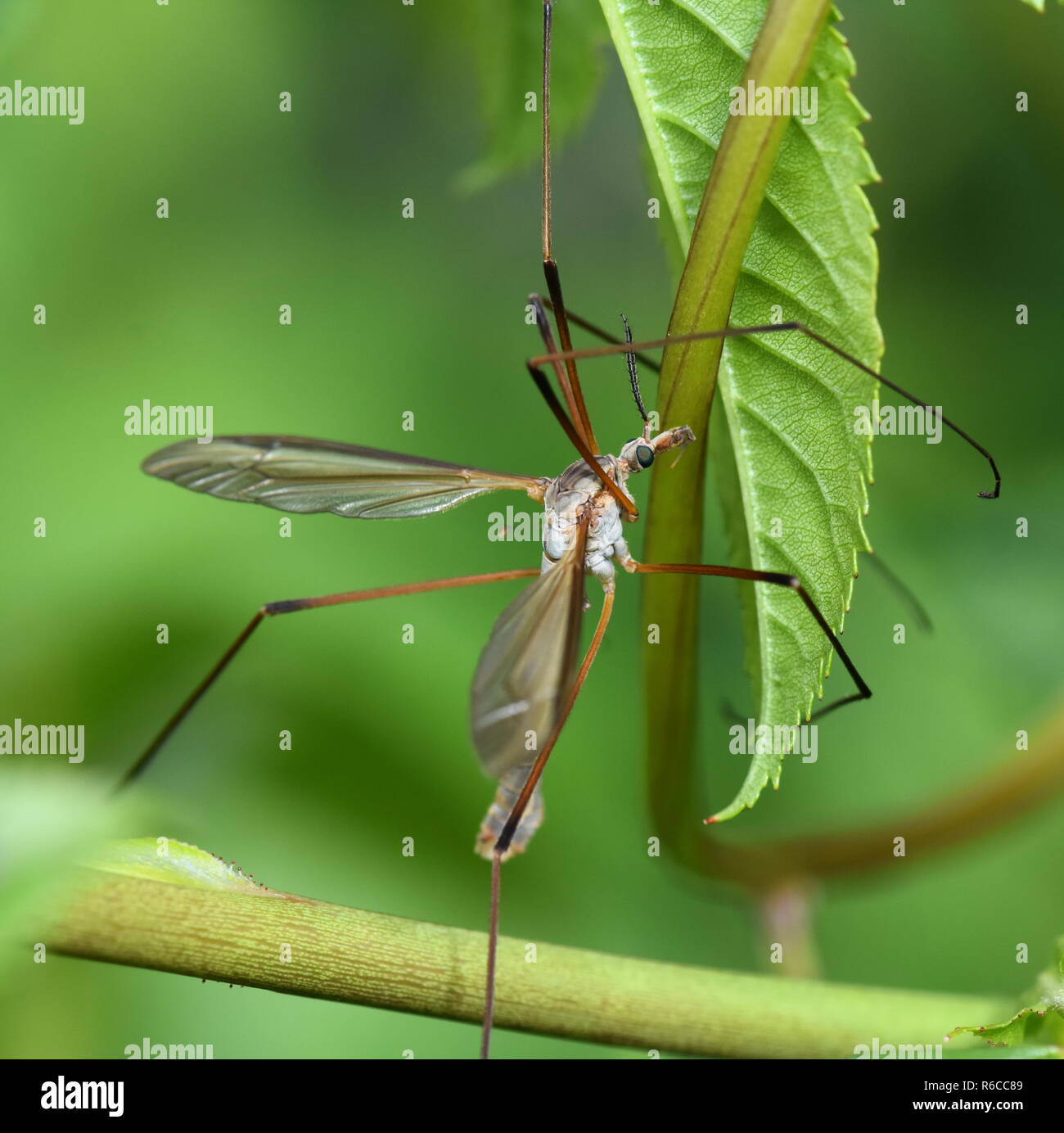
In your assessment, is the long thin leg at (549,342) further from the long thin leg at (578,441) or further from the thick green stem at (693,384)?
the thick green stem at (693,384)

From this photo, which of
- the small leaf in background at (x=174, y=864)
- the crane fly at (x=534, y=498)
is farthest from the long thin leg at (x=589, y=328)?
the small leaf in background at (x=174, y=864)

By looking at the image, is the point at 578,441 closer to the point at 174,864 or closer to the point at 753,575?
the point at 753,575

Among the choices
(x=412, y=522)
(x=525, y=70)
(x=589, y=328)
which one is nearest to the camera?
(x=589, y=328)

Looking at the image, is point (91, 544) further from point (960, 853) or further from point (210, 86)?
point (960, 853)

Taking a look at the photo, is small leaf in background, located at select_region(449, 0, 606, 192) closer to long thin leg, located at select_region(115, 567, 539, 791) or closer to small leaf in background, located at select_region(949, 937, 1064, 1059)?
long thin leg, located at select_region(115, 567, 539, 791)

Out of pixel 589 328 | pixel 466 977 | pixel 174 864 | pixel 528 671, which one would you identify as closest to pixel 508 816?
pixel 528 671

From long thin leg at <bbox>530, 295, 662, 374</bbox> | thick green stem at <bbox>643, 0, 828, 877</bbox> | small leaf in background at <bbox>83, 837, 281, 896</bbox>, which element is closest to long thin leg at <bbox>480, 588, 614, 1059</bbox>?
thick green stem at <bbox>643, 0, 828, 877</bbox>

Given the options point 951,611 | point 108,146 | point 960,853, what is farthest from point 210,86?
point 960,853

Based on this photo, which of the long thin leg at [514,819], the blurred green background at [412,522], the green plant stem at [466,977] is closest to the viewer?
the green plant stem at [466,977]
